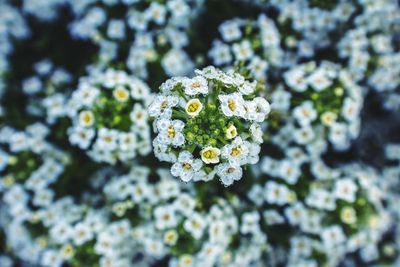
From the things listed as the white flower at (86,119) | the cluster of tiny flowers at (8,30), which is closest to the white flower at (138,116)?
the white flower at (86,119)

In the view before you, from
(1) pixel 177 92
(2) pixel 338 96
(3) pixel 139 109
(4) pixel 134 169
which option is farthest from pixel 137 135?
(2) pixel 338 96

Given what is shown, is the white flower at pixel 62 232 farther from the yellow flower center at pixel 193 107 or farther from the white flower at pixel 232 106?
the white flower at pixel 232 106

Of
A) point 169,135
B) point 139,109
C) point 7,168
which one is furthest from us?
point 7,168

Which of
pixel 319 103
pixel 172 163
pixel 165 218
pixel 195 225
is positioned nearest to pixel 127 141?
pixel 172 163

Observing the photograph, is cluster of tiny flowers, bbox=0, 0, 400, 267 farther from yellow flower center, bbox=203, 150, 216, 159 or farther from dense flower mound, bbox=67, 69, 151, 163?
yellow flower center, bbox=203, 150, 216, 159

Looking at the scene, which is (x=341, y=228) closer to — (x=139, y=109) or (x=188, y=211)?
(x=188, y=211)

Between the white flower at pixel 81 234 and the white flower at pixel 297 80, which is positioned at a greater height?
the white flower at pixel 297 80
